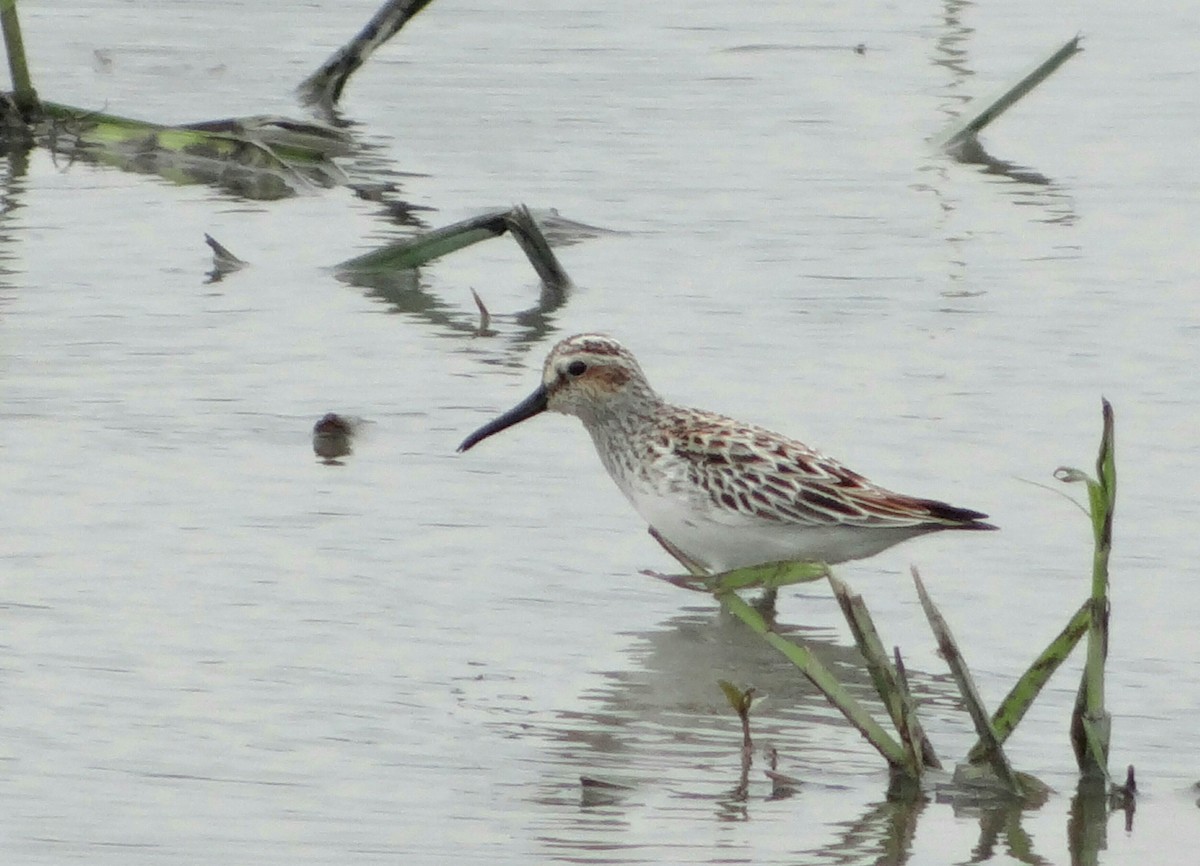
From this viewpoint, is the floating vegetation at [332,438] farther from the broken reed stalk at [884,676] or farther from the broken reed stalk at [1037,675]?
the broken reed stalk at [1037,675]

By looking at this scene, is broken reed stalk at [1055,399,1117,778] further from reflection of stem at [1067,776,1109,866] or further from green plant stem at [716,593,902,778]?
green plant stem at [716,593,902,778]

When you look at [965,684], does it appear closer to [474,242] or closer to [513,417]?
[513,417]

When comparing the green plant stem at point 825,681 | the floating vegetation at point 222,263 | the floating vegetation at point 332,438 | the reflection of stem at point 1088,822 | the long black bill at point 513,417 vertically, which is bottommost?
the floating vegetation at point 222,263

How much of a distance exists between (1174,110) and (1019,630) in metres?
7.95

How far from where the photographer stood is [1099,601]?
5.08 meters

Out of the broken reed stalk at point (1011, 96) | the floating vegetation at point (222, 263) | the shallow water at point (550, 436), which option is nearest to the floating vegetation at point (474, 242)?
the shallow water at point (550, 436)

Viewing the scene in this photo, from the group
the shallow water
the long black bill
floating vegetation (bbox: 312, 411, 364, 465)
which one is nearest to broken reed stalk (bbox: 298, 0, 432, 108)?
the shallow water

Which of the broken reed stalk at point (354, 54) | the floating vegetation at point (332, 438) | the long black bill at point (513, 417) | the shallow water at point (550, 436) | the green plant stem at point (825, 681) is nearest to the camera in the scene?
the green plant stem at point (825, 681)

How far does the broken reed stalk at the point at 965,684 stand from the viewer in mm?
5074

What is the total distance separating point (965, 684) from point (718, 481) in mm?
2516

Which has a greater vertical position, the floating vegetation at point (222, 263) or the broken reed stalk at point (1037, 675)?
the broken reed stalk at point (1037, 675)

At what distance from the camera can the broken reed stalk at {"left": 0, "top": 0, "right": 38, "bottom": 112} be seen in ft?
38.2

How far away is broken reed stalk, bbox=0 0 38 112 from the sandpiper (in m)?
4.61

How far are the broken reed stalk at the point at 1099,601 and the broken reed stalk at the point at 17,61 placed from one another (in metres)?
7.79
